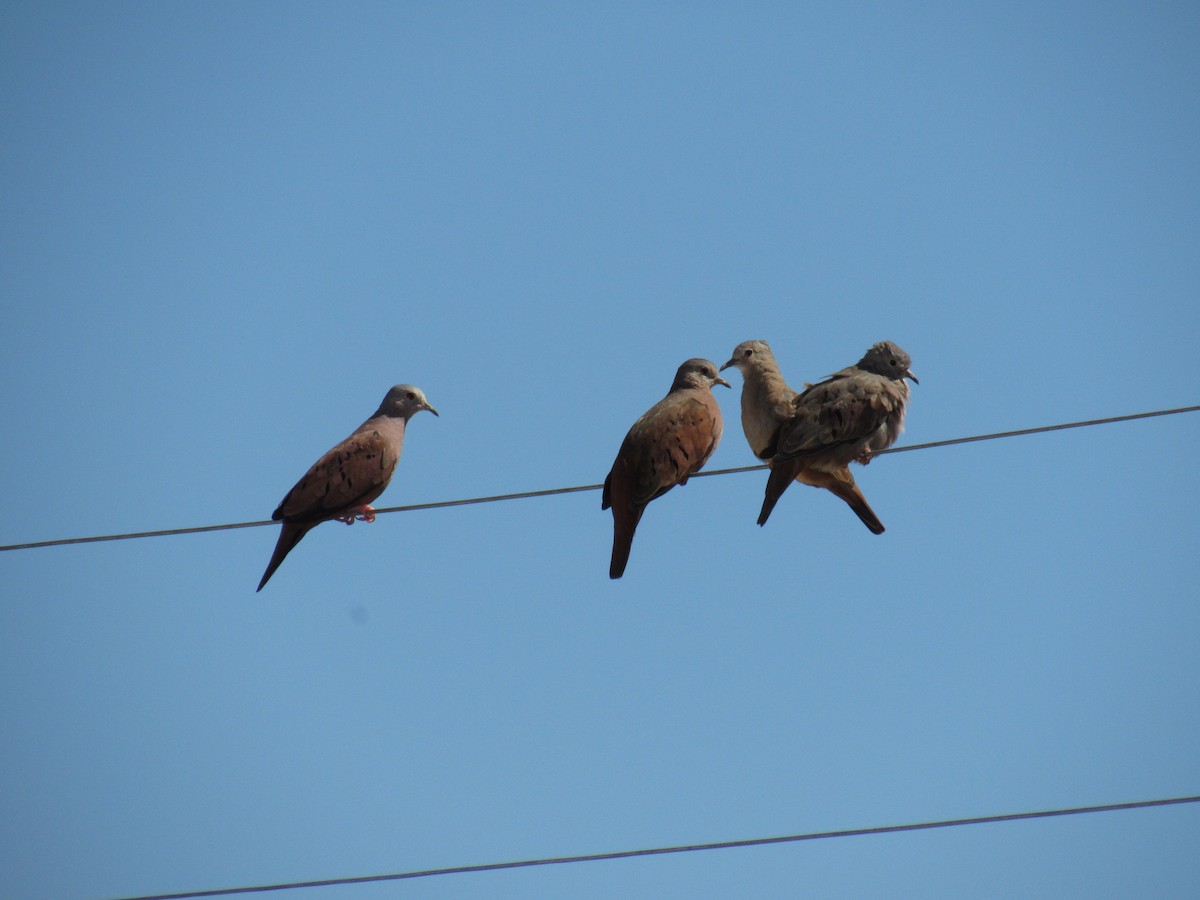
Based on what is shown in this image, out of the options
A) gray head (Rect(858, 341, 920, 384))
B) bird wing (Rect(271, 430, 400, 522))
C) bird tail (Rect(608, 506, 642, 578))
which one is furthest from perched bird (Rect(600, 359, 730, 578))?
bird wing (Rect(271, 430, 400, 522))

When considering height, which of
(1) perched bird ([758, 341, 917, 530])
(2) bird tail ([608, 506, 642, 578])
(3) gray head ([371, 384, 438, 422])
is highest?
(3) gray head ([371, 384, 438, 422])

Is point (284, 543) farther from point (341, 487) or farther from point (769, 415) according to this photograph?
point (769, 415)

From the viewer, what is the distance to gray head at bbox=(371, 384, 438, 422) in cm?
851

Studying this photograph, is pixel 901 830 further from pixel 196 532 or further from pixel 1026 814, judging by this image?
pixel 196 532

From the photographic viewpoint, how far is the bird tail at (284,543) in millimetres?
7357

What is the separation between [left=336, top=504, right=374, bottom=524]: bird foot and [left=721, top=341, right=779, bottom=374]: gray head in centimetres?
229

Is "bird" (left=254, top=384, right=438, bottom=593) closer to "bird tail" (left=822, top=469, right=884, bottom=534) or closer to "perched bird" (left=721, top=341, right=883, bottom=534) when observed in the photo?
"perched bird" (left=721, top=341, right=883, bottom=534)

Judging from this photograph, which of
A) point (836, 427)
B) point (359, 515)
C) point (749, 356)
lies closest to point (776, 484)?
point (836, 427)

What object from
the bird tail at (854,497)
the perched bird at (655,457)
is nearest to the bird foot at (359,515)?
the perched bird at (655,457)

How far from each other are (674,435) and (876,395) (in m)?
1.15

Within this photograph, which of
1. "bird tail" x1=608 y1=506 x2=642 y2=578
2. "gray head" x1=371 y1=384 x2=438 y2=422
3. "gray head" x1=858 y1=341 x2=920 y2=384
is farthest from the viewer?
"gray head" x1=371 y1=384 x2=438 y2=422

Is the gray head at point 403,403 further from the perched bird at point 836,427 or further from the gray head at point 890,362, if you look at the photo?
the gray head at point 890,362

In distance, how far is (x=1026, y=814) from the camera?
530 centimetres

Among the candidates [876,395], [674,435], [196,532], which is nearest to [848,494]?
[876,395]
